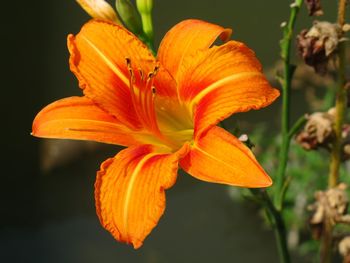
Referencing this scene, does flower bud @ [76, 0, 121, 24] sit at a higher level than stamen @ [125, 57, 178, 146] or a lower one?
higher

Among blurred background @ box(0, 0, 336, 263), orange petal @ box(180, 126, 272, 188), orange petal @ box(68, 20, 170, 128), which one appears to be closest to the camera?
orange petal @ box(180, 126, 272, 188)

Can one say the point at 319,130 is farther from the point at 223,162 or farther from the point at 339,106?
the point at 223,162

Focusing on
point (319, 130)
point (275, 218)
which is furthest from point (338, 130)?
point (275, 218)

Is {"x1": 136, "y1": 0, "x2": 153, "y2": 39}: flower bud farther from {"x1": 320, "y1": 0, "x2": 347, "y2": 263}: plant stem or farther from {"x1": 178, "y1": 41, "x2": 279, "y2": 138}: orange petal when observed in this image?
{"x1": 320, "y1": 0, "x2": 347, "y2": 263}: plant stem

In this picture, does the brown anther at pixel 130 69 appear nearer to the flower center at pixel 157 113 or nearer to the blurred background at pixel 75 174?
the flower center at pixel 157 113

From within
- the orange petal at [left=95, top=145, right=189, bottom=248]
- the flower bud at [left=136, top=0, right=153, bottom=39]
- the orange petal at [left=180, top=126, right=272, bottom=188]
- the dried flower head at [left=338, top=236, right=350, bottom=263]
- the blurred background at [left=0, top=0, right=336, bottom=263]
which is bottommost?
the blurred background at [left=0, top=0, right=336, bottom=263]

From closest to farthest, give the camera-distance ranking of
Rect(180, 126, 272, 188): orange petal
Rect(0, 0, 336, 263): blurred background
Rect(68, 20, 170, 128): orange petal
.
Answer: Rect(180, 126, 272, 188): orange petal
Rect(68, 20, 170, 128): orange petal
Rect(0, 0, 336, 263): blurred background

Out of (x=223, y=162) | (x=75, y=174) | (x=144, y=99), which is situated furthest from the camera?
(x=75, y=174)

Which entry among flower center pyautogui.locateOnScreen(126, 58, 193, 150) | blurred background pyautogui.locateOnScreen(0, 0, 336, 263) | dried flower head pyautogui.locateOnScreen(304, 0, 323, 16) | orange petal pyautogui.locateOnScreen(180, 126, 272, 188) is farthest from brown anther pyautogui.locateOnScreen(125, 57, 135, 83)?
blurred background pyautogui.locateOnScreen(0, 0, 336, 263)
